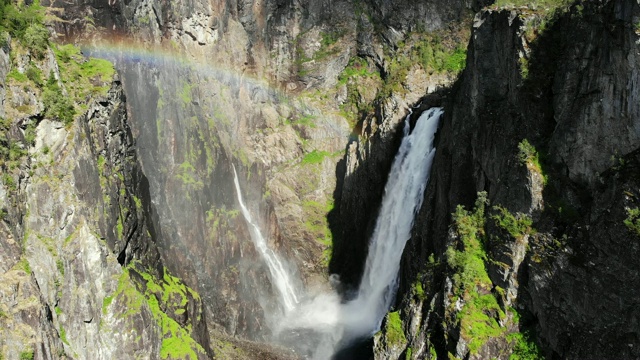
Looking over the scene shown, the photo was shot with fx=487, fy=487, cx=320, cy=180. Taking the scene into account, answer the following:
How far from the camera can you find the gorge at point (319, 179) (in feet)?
56.8

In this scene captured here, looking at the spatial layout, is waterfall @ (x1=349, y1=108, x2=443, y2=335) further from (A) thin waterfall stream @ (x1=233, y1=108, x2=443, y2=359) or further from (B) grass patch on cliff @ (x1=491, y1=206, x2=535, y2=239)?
(B) grass patch on cliff @ (x1=491, y1=206, x2=535, y2=239)

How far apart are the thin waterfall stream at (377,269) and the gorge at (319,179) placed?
8.0 inches

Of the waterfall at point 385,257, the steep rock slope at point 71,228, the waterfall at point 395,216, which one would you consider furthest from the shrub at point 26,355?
the waterfall at point 395,216

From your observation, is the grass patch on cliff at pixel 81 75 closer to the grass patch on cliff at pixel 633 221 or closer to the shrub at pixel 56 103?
the shrub at pixel 56 103

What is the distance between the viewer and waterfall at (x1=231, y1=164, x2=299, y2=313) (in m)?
38.6

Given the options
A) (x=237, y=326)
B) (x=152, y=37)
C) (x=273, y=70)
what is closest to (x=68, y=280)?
(x=237, y=326)

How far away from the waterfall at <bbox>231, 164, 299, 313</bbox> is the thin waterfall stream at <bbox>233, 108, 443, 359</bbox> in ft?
0.26

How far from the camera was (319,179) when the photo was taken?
141 ft

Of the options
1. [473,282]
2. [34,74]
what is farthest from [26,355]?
[473,282]

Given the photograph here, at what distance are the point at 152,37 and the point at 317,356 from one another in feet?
80.6

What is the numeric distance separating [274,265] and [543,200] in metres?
24.6

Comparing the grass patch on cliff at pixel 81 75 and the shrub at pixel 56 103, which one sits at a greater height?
the grass patch on cliff at pixel 81 75

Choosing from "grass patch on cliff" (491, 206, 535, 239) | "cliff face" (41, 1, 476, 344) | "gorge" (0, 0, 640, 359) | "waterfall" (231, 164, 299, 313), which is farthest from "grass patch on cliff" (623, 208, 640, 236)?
"waterfall" (231, 164, 299, 313)

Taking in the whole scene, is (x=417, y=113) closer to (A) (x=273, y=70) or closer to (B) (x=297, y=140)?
(B) (x=297, y=140)
